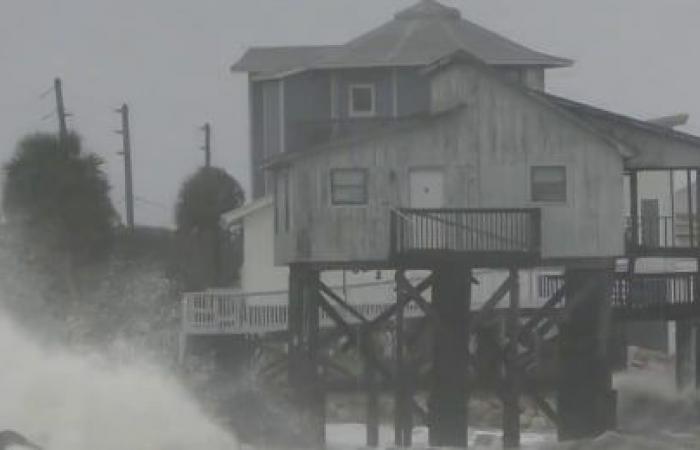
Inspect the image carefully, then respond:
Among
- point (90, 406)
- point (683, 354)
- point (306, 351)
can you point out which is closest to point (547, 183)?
point (306, 351)

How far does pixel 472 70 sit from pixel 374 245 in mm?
3762

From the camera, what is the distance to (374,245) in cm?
4878

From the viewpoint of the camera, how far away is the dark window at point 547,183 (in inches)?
1937

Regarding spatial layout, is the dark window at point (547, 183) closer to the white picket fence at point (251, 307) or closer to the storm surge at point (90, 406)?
the storm surge at point (90, 406)

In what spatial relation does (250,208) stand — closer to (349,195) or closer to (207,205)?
(207,205)

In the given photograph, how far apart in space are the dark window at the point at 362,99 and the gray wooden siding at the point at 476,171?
26.0 m

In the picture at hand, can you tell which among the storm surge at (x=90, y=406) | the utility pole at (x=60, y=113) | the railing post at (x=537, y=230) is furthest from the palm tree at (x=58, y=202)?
the storm surge at (x=90, y=406)

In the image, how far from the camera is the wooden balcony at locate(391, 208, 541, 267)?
156 feet

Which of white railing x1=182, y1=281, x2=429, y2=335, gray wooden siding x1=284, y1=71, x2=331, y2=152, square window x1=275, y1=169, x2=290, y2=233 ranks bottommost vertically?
white railing x1=182, y1=281, x2=429, y2=335

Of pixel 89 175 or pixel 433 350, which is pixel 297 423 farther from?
pixel 89 175

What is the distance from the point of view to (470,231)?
4791 cm

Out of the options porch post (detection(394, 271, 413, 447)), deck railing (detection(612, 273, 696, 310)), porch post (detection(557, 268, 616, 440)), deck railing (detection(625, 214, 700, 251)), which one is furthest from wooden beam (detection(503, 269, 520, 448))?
deck railing (detection(625, 214, 700, 251))

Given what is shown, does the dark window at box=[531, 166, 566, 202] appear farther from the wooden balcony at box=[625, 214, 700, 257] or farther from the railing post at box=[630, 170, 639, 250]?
the railing post at box=[630, 170, 639, 250]

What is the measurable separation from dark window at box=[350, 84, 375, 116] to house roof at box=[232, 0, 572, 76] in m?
0.67
